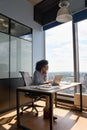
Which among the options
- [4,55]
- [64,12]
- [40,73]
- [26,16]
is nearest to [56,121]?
[40,73]

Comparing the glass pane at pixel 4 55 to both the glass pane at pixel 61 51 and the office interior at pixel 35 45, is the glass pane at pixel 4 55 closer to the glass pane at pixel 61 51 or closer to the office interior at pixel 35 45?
the office interior at pixel 35 45

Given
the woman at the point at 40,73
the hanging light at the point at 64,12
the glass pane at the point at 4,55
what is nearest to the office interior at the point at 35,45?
the glass pane at the point at 4,55

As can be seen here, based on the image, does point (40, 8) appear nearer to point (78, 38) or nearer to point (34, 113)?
point (78, 38)

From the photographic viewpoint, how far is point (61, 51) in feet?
14.7

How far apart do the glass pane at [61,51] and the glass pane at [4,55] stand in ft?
5.10

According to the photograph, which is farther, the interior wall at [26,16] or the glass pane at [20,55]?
the glass pane at [20,55]

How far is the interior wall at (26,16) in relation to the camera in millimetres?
3637

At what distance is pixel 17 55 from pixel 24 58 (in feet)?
1.04

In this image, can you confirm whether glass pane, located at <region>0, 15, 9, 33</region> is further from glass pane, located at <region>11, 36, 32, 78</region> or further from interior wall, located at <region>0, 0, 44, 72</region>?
glass pane, located at <region>11, 36, 32, 78</region>

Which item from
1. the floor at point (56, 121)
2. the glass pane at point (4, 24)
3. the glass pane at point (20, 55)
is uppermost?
the glass pane at point (4, 24)

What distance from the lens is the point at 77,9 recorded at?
3.87 metres

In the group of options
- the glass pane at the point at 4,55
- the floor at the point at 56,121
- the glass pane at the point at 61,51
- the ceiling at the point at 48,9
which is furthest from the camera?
the glass pane at the point at 61,51

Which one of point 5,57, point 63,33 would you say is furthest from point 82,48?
point 5,57

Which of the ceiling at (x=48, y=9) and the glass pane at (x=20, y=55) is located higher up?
the ceiling at (x=48, y=9)
